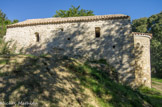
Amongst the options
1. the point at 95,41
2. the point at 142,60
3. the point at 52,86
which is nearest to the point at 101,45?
the point at 95,41

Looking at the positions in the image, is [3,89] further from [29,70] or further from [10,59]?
[10,59]

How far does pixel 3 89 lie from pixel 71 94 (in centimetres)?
186

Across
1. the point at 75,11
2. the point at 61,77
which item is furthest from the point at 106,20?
the point at 75,11

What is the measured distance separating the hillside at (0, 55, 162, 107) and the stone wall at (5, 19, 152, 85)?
13.8ft

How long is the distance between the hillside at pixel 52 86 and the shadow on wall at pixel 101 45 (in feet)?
13.7

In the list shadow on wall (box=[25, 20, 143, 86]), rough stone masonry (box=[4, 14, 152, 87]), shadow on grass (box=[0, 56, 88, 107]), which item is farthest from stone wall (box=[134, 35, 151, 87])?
shadow on grass (box=[0, 56, 88, 107])

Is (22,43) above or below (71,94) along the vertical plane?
above

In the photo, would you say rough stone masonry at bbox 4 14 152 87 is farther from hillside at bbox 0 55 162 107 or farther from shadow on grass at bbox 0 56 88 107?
shadow on grass at bbox 0 56 88 107

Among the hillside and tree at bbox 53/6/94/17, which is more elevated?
tree at bbox 53/6/94/17

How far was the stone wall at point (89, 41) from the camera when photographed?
8766mm

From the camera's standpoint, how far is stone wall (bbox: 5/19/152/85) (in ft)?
28.8

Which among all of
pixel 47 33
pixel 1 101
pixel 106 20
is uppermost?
pixel 106 20

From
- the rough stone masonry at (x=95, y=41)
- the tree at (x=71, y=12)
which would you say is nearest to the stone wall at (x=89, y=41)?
the rough stone masonry at (x=95, y=41)

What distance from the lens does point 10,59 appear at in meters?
4.36
